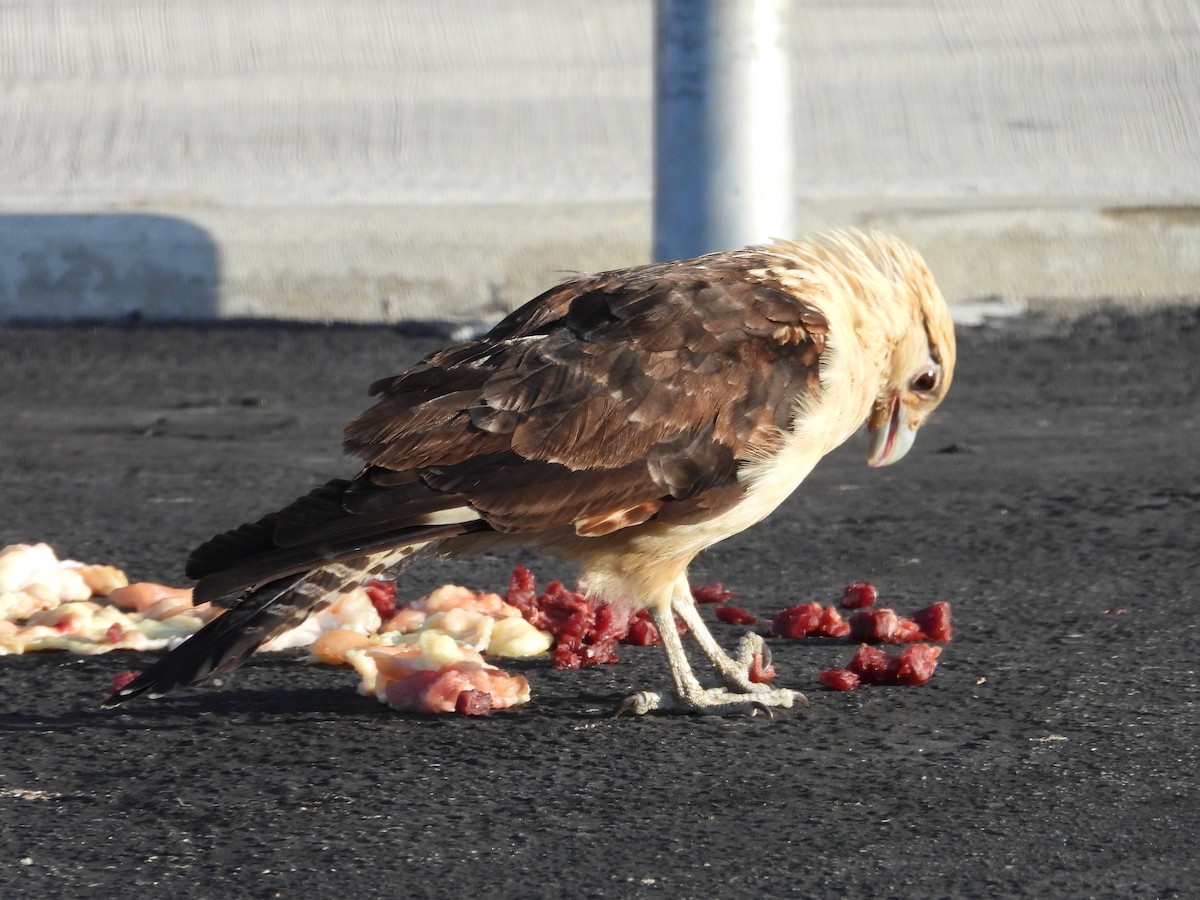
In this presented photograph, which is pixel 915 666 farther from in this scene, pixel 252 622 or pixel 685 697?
pixel 252 622

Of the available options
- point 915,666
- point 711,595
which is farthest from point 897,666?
point 711,595

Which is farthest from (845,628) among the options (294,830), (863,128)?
(863,128)

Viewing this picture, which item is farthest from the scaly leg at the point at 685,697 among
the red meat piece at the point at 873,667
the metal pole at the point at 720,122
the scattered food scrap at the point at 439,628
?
the metal pole at the point at 720,122

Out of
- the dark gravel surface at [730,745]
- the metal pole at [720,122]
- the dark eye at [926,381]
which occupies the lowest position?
the dark gravel surface at [730,745]

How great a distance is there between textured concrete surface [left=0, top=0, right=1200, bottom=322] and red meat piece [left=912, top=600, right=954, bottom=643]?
5.33m

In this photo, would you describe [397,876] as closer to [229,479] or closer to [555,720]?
[555,720]

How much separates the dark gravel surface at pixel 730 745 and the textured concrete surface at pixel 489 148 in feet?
9.82

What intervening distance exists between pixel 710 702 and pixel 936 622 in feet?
2.84

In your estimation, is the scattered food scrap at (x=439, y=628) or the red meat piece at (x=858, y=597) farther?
the red meat piece at (x=858, y=597)

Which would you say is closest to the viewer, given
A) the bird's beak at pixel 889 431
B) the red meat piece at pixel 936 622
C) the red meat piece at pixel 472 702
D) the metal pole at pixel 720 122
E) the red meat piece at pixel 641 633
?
the red meat piece at pixel 472 702

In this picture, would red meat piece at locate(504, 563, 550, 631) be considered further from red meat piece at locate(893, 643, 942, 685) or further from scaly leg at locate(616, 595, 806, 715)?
red meat piece at locate(893, 643, 942, 685)

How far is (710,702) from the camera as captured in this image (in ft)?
15.5

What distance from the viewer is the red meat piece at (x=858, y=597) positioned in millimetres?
5621

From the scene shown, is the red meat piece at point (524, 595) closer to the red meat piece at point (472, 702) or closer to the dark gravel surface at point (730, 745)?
the dark gravel surface at point (730, 745)
